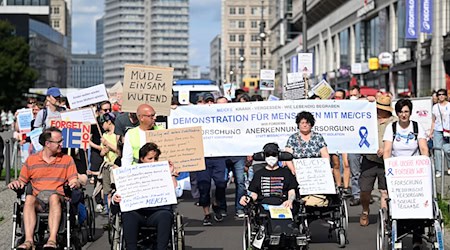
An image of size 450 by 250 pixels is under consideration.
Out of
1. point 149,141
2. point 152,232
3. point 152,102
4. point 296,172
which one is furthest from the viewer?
point 152,102

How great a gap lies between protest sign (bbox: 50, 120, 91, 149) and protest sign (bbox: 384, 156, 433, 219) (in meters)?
5.38

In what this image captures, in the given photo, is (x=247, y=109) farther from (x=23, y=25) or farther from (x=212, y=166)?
(x=23, y=25)

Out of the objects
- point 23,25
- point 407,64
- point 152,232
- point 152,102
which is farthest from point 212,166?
point 23,25

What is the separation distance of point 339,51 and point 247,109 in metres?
56.7

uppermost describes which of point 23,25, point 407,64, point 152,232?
point 23,25

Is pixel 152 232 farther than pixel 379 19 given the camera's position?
No

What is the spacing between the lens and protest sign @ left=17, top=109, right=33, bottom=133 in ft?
70.5

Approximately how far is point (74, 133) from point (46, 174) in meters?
3.46

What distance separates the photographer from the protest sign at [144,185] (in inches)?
375

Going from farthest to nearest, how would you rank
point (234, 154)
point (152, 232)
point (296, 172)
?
point (234, 154)
point (296, 172)
point (152, 232)

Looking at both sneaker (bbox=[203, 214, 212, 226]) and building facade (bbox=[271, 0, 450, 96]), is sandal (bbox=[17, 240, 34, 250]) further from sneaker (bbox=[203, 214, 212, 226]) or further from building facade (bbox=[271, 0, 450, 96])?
Answer: building facade (bbox=[271, 0, 450, 96])

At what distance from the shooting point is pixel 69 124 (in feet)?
48.4

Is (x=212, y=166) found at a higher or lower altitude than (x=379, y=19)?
lower

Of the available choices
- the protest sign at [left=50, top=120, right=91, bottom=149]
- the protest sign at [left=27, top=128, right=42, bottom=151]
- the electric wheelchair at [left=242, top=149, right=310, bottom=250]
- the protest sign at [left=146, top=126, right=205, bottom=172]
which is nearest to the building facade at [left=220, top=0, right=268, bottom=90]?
the protest sign at [left=27, top=128, right=42, bottom=151]
